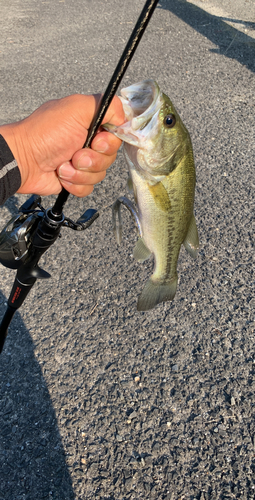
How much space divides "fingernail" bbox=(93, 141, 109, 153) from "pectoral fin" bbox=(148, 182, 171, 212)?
0.23 metres

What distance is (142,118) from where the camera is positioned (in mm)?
1345

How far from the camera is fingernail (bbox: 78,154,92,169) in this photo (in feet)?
4.96

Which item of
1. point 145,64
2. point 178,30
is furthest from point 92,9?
point 145,64

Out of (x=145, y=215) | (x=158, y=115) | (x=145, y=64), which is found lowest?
(x=145, y=64)

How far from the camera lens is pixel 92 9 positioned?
758 cm

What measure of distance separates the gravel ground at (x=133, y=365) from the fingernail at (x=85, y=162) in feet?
4.69

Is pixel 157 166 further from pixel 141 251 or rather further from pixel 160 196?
pixel 141 251

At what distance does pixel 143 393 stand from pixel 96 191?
2010mm

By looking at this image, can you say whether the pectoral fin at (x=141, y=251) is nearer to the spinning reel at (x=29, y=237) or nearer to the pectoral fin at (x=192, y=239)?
the pectoral fin at (x=192, y=239)

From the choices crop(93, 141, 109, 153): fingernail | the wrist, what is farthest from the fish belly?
the wrist

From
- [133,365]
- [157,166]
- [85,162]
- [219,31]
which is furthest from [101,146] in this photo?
[219,31]

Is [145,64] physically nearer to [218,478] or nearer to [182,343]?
[182,343]

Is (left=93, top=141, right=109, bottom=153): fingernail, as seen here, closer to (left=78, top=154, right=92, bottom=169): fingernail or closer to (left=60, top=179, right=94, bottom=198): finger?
(left=78, top=154, right=92, bottom=169): fingernail

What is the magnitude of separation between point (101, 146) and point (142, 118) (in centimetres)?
19
